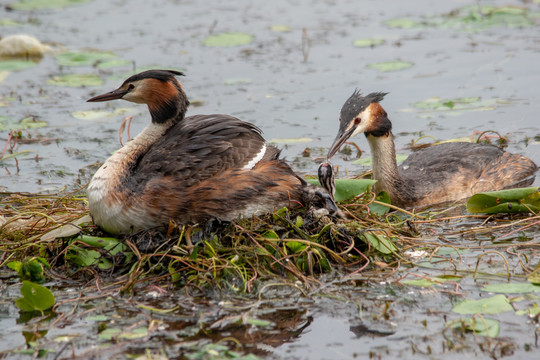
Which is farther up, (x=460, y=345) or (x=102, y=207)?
(x=102, y=207)

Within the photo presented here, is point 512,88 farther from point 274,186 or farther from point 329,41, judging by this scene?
point 274,186

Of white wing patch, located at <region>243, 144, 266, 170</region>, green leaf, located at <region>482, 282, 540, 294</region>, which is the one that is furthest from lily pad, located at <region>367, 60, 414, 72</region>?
green leaf, located at <region>482, 282, 540, 294</region>

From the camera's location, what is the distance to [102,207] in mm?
5574

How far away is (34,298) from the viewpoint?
4895mm

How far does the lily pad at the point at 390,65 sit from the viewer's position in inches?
412

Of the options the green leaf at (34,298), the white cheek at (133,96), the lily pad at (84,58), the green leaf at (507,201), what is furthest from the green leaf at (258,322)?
the lily pad at (84,58)

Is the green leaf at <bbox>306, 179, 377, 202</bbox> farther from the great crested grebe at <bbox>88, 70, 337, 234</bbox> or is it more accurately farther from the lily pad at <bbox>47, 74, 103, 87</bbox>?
the lily pad at <bbox>47, 74, 103, 87</bbox>

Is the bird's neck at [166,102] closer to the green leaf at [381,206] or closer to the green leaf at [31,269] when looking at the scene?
the green leaf at [31,269]

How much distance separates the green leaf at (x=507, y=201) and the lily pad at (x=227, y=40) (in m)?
6.36

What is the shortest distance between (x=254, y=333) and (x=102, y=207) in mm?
1657

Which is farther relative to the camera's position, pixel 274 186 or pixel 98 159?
pixel 98 159

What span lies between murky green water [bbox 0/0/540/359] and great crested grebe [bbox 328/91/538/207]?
2.28 feet

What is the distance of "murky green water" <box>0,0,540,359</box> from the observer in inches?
178

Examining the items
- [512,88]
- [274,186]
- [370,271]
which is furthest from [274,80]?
[370,271]
